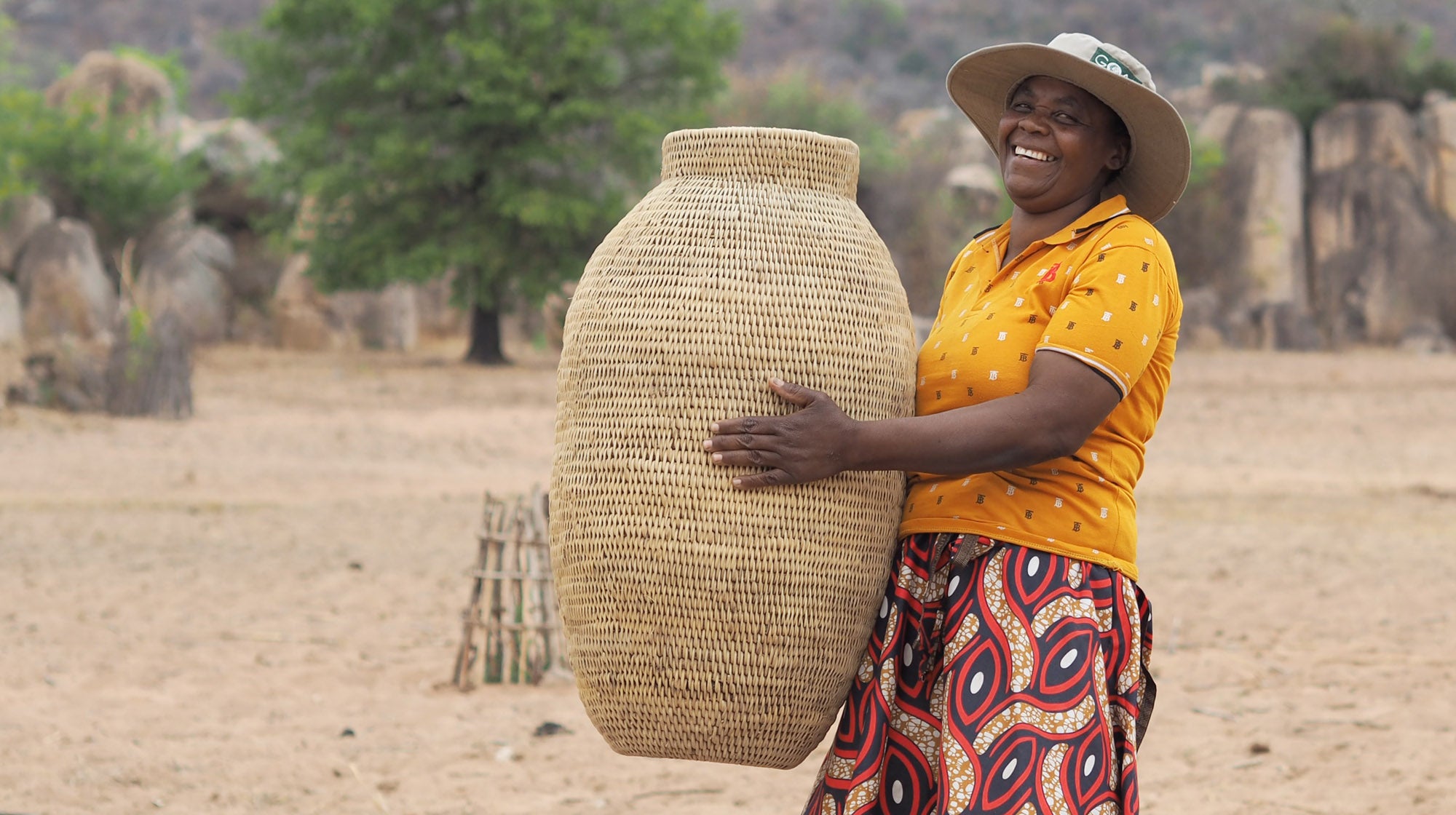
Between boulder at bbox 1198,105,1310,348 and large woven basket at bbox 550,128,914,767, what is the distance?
19.7m

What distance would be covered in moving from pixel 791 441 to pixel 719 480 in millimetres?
110

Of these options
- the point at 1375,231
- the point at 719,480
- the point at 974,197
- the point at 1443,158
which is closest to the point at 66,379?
the point at 719,480

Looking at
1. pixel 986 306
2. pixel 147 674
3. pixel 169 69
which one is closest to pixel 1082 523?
pixel 986 306

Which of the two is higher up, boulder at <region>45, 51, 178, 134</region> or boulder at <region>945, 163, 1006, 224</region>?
boulder at <region>45, 51, 178, 134</region>

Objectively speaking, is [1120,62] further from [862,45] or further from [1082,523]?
[862,45]

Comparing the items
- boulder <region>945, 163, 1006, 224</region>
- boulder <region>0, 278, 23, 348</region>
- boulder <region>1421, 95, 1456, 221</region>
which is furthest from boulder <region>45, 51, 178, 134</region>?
boulder <region>1421, 95, 1456, 221</region>

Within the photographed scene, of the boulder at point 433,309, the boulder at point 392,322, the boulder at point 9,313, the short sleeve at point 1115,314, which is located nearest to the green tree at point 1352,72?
the boulder at point 433,309

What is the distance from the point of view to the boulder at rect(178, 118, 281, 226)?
70.1 ft

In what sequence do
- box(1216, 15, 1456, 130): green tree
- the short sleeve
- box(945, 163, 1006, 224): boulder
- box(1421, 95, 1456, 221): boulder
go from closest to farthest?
1. the short sleeve
2. box(1421, 95, 1456, 221): boulder
3. box(1216, 15, 1456, 130): green tree
4. box(945, 163, 1006, 224): boulder

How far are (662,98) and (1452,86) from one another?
494 inches

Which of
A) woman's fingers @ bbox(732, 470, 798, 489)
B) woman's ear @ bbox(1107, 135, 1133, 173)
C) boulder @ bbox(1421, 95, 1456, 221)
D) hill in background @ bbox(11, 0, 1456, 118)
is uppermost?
hill in background @ bbox(11, 0, 1456, 118)

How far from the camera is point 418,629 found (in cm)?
587

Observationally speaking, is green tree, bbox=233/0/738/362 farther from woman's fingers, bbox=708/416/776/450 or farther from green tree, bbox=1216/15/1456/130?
woman's fingers, bbox=708/416/776/450

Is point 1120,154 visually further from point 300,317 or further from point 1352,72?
point 1352,72
